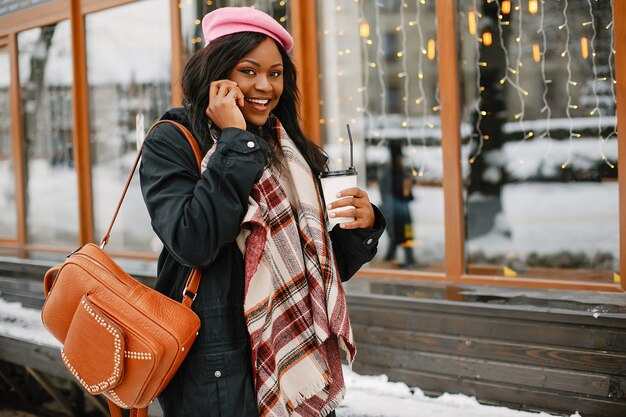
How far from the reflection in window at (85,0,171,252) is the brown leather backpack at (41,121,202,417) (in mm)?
4629

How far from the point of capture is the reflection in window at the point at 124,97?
6.31 meters

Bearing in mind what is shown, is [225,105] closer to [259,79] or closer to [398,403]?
[259,79]

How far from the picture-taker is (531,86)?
17.2 feet

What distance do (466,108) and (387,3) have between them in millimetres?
1161

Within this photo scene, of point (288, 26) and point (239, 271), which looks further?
point (288, 26)

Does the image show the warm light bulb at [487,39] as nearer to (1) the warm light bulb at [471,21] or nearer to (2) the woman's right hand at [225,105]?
(1) the warm light bulb at [471,21]

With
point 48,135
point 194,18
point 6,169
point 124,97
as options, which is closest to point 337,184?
point 194,18

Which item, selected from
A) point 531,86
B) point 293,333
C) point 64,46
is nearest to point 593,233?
point 531,86

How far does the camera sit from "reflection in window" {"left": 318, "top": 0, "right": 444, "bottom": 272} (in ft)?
17.8

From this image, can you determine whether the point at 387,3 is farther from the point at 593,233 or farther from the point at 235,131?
the point at 235,131

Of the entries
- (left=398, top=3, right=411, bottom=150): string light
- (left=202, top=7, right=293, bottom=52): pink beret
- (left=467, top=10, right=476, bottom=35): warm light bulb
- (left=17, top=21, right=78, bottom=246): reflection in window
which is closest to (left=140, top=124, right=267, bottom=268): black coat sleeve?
(left=202, top=7, right=293, bottom=52): pink beret

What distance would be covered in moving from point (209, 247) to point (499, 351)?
2481 millimetres

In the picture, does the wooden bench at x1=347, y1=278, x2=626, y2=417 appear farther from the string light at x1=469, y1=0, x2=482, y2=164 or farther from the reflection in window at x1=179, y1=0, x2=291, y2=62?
the reflection in window at x1=179, y1=0, x2=291, y2=62

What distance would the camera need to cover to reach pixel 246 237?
162 centimetres
